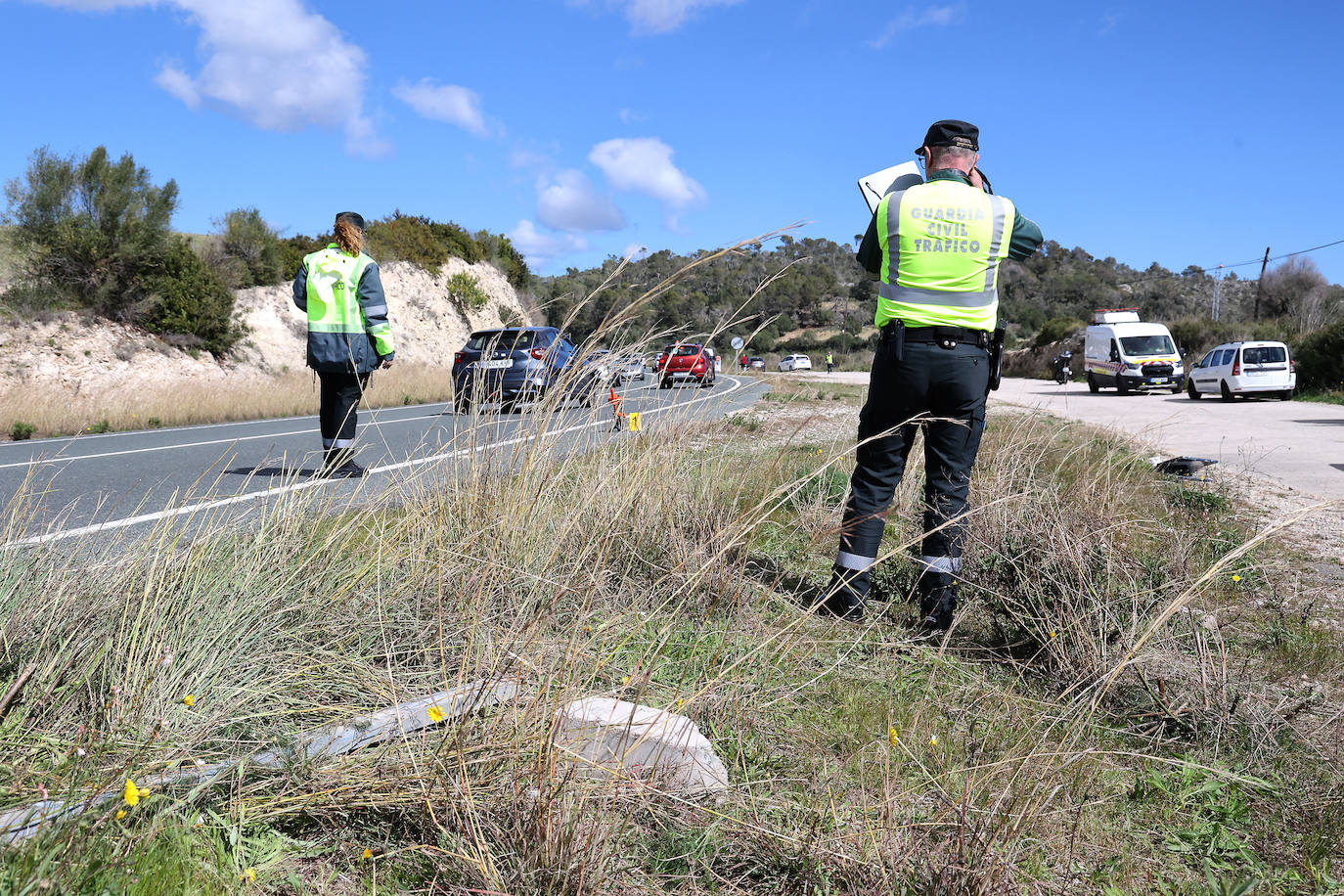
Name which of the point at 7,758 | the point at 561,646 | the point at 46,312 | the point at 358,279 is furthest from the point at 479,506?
the point at 46,312

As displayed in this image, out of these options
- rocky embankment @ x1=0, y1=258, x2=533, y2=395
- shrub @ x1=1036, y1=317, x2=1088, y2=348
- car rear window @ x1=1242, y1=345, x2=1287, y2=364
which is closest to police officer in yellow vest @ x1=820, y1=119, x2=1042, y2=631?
rocky embankment @ x1=0, y1=258, x2=533, y2=395

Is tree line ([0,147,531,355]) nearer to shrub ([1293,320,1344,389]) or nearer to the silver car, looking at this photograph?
the silver car

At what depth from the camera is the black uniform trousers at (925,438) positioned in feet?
10.6

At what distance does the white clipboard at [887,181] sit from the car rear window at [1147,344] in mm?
27055

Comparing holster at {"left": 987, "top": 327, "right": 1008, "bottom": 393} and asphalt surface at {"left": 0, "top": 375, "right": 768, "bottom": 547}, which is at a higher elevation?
holster at {"left": 987, "top": 327, "right": 1008, "bottom": 393}

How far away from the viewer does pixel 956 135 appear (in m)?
3.37

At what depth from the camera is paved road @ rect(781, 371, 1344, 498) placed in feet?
25.3

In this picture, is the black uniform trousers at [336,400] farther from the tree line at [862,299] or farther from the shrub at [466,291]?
the shrub at [466,291]

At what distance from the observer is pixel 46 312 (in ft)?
69.1

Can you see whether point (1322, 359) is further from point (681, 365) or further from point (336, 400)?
point (336, 400)

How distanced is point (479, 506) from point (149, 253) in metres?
23.5

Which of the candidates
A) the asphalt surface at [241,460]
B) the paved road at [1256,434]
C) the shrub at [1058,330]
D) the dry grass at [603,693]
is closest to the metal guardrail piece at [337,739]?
the dry grass at [603,693]

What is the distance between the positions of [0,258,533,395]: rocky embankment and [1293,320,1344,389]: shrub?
846 inches

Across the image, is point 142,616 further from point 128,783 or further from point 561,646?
point 561,646
